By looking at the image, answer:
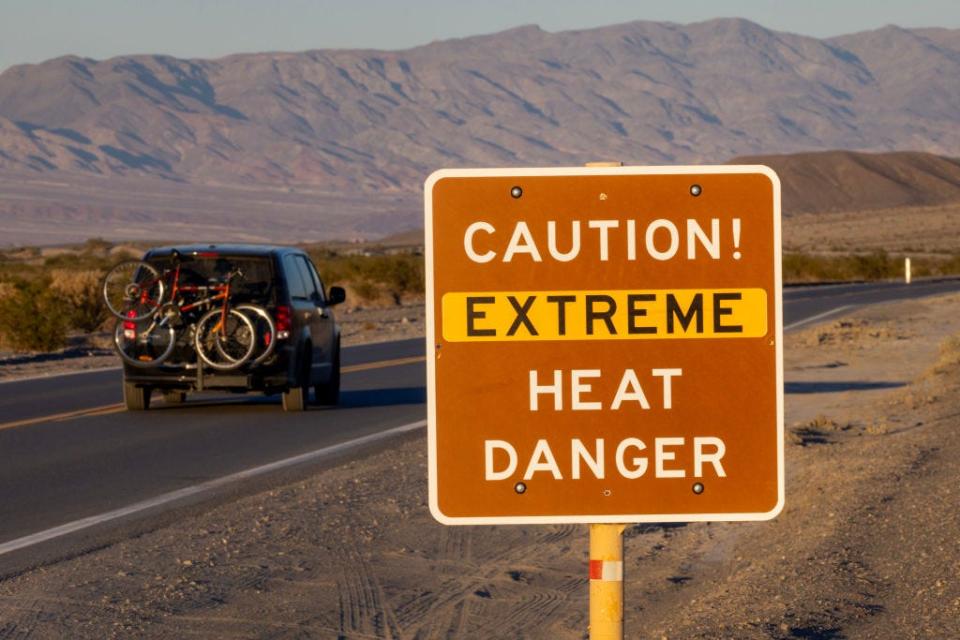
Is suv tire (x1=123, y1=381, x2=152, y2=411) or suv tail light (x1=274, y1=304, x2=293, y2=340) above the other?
suv tail light (x1=274, y1=304, x2=293, y2=340)

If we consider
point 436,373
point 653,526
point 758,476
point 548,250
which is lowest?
point 653,526

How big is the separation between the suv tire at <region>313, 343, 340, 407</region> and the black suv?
464 mm

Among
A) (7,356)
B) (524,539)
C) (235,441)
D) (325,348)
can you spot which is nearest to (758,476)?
(524,539)

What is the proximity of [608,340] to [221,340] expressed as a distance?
14085mm

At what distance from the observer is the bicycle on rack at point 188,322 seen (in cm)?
1723

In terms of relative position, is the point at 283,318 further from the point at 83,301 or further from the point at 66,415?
the point at 83,301

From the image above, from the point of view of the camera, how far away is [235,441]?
50.6ft

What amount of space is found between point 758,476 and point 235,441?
12262 millimetres

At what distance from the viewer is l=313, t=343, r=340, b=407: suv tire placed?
61.7 feet

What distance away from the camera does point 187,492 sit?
12.2m

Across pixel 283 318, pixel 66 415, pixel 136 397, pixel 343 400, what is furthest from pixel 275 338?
pixel 343 400

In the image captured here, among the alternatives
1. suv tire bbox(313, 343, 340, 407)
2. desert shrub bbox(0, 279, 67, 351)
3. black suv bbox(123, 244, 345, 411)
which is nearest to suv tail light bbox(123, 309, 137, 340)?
black suv bbox(123, 244, 345, 411)

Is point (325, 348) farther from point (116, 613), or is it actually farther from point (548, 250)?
point (548, 250)

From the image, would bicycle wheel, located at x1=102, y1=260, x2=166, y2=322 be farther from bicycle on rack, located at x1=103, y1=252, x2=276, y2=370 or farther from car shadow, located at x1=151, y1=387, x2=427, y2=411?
car shadow, located at x1=151, y1=387, x2=427, y2=411
